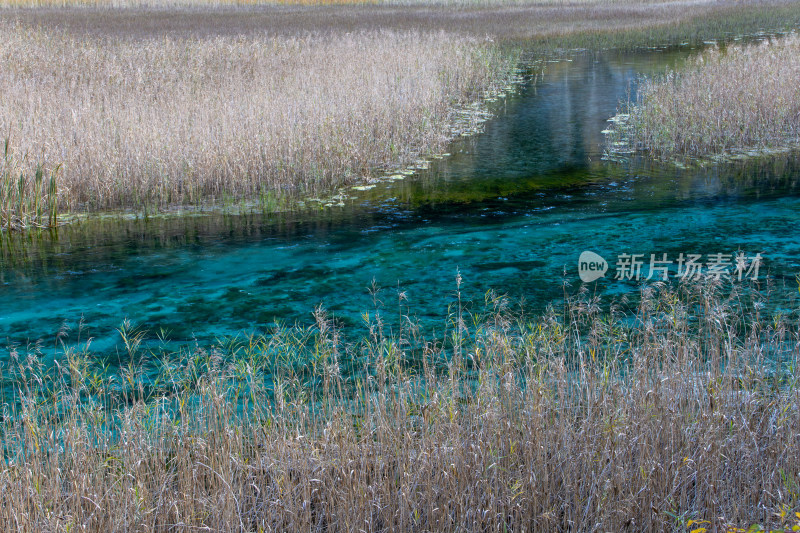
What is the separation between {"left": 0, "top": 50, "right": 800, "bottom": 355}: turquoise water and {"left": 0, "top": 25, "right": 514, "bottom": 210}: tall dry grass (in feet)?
2.35

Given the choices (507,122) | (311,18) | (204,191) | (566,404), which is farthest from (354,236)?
(311,18)

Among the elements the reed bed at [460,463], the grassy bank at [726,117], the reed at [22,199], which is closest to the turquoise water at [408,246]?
the reed at [22,199]

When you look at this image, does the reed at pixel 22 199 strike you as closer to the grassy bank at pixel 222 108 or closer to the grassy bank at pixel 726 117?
the grassy bank at pixel 222 108

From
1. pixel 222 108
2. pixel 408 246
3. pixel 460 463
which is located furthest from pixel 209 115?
pixel 460 463

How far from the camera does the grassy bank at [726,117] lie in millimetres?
10359

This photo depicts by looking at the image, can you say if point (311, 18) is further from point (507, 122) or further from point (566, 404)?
point (566, 404)

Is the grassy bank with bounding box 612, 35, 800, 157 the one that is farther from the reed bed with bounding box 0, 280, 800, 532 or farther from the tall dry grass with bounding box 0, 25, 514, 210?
the reed bed with bounding box 0, 280, 800, 532

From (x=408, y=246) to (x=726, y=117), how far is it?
19.3 ft

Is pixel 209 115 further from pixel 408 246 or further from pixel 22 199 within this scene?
pixel 408 246

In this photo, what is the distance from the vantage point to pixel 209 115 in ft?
32.1

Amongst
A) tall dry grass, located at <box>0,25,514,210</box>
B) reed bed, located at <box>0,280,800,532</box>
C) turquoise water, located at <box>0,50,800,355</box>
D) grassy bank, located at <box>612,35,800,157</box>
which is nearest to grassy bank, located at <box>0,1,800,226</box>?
tall dry grass, located at <box>0,25,514,210</box>

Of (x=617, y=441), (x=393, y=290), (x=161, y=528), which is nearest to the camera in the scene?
(x=161, y=528)

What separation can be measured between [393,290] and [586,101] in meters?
9.45

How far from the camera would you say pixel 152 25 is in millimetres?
21188
